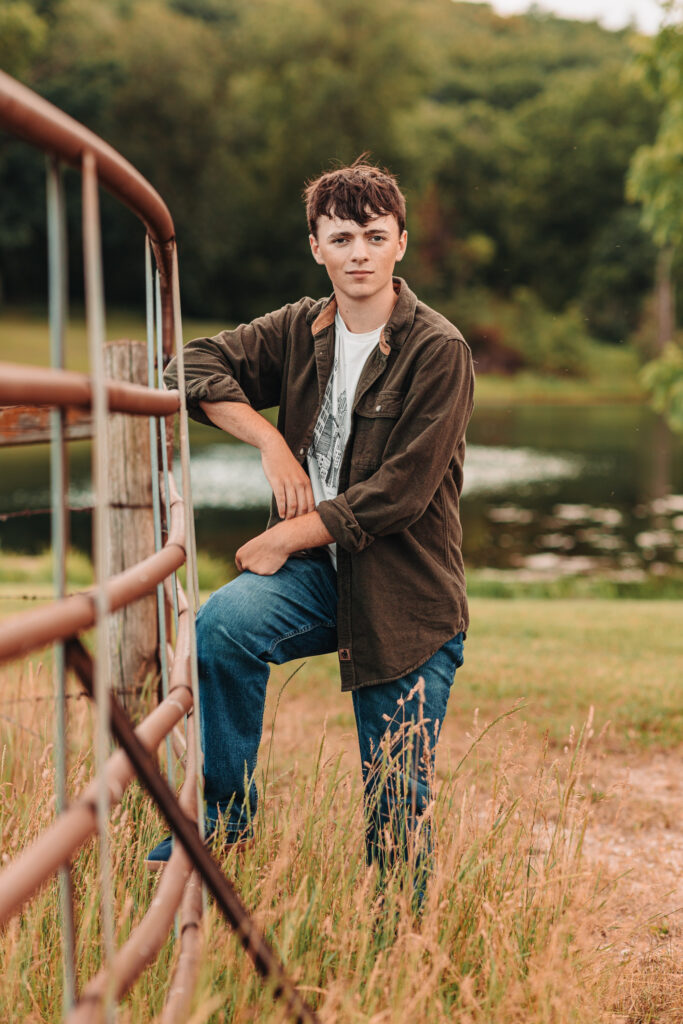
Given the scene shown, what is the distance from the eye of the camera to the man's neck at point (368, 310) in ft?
8.80

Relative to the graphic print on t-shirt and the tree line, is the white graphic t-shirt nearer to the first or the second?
the graphic print on t-shirt

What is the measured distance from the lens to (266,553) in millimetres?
2514

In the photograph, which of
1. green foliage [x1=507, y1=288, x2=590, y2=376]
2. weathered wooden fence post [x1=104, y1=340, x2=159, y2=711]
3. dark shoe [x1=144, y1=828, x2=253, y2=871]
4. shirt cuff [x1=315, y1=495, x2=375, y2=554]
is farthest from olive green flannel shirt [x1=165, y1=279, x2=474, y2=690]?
green foliage [x1=507, y1=288, x2=590, y2=376]

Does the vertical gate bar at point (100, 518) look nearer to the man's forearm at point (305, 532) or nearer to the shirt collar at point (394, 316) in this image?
the man's forearm at point (305, 532)

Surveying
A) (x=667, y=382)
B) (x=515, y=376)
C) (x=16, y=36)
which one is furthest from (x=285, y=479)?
(x=515, y=376)

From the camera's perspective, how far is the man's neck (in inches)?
106

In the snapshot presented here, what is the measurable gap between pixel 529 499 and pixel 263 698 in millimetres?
16819

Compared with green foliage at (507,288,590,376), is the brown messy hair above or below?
below

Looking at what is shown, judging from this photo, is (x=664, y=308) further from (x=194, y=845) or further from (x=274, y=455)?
(x=194, y=845)

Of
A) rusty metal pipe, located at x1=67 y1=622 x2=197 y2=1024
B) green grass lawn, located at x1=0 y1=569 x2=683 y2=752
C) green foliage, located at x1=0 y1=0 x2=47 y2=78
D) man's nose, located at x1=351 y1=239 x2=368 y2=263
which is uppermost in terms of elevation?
green foliage, located at x1=0 y1=0 x2=47 y2=78

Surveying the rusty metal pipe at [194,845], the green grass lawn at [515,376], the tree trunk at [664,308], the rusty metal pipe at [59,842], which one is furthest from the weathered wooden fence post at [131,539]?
the tree trunk at [664,308]

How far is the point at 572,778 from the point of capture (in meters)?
2.42

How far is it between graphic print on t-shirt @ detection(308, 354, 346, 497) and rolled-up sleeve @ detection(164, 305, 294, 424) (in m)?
0.21

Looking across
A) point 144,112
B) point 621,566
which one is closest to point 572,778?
point 621,566
